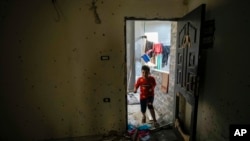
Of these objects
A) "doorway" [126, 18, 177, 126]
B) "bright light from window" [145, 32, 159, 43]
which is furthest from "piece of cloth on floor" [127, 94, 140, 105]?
"bright light from window" [145, 32, 159, 43]

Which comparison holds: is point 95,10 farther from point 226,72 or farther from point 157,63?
point 157,63

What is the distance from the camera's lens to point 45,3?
213 cm

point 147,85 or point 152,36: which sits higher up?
point 152,36

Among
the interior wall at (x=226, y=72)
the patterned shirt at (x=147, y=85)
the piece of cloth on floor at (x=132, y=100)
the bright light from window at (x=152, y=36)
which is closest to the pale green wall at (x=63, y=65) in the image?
the patterned shirt at (x=147, y=85)

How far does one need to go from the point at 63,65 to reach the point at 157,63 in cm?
256

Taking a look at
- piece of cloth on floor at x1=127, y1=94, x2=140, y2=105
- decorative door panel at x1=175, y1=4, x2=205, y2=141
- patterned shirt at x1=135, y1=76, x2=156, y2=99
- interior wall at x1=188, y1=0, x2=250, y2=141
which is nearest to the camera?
interior wall at x1=188, y1=0, x2=250, y2=141

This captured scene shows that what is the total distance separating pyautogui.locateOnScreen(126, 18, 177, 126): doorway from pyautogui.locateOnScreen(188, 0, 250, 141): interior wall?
3.01ft

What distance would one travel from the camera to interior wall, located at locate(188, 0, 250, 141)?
133 cm

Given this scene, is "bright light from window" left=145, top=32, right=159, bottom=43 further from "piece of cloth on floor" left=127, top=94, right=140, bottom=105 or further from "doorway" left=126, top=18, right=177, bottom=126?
"piece of cloth on floor" left=127, top=94, right=140, bottom=105

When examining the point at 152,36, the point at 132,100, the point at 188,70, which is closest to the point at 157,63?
the point at 152,36

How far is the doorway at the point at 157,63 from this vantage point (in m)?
2.96

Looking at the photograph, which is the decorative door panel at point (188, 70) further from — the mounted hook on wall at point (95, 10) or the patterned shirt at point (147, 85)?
the mounted hook on wall at point (95, 10)

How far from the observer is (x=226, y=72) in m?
1.55

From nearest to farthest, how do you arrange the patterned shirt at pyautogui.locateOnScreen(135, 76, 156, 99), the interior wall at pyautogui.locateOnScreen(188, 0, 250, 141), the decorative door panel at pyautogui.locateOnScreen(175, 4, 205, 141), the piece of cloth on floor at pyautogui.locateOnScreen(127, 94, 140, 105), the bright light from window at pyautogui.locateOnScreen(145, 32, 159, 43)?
the interior wall at pyautogui.locateOnScreen(188, 0, 250, 141)
the decorative door panel at pyautogui.locateOnScreen(175, 4, 205, 141)
the patterned shirt at pyautogui.locateOnScreen(135, 76, 156, 99)
the piece of cloth on floor at pyautogui.locateOnScreen(127, 94, 140, 105)
the bright light from window at pyautogui.locateOnScreen(145, 32, 159, 43)
